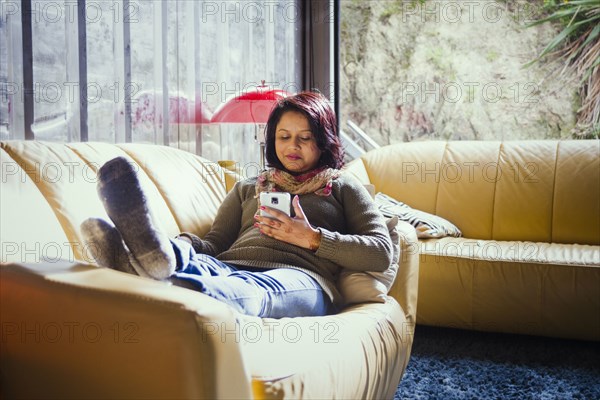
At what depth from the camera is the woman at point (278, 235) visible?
111cm

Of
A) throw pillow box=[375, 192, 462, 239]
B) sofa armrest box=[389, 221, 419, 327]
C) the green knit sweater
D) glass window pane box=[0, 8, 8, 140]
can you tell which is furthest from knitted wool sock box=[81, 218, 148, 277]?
throw pillow box=[375, 192, 462, 239]

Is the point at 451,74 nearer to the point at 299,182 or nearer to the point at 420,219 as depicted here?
the point at 420,219

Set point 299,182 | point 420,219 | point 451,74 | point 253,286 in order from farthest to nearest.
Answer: point 451,74
point 420,219
point 299,182
point 253,286

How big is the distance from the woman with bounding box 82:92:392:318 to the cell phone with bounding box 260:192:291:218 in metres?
0.01

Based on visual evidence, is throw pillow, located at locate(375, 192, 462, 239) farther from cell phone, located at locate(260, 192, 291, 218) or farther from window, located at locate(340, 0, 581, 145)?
window, located at locate(340, 0, 581, 145)

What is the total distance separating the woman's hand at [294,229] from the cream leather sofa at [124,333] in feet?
0.73

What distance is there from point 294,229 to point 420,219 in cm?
139

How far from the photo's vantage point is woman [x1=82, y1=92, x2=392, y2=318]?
3.64 feet

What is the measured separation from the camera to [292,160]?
1.82 metres

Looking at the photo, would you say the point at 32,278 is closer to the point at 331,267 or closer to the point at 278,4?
the point at 331,267

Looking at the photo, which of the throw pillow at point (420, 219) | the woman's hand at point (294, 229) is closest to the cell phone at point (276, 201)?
the woman's hand at point (294, 229)

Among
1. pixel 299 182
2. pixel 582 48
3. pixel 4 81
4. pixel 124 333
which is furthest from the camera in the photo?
pixel 582 48

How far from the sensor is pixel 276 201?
1.67m

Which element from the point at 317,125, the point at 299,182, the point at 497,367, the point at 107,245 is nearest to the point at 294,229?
the point at 299,182
